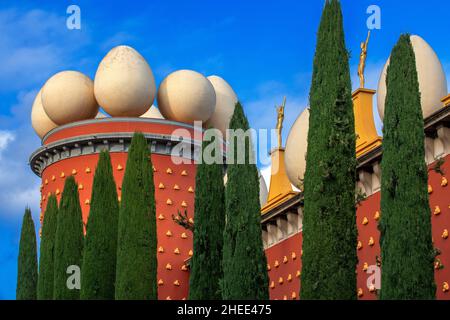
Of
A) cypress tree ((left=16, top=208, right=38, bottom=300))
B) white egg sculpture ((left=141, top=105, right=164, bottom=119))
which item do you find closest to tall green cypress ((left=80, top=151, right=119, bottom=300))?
cypress tree ((left=16, top=208, right=38, bottom=300))

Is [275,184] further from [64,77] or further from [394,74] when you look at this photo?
[394,74]

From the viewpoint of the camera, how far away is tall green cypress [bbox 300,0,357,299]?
1652cm

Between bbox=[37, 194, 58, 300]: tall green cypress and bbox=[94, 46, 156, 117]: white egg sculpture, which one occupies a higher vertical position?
bbox=[94, 46, 156, 117]: white egg sculpture

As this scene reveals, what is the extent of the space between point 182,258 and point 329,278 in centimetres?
1437

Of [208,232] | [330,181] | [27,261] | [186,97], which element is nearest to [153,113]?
[186,97]

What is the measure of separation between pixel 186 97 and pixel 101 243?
9403 millimetres

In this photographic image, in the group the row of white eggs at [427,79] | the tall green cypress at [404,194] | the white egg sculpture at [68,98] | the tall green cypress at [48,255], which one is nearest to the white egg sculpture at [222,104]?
the white egg sculpture at [68,98]

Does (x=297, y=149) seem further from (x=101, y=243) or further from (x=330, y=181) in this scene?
(x=330, y=181)

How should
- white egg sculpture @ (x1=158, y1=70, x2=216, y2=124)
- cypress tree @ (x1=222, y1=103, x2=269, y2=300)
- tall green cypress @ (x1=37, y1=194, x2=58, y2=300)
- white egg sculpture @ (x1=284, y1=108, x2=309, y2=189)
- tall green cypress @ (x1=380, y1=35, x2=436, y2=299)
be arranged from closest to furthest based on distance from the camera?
1. tall green cypress @ (x1=380, y1=35, x2=436, y2=299)
2. cypress tree @ (x1=222, y1=103, x2=269, y2=300)
3. white egg sculpture @ (x1=284, y1=108, x2=309, y2=189)
4. tall green cypress @ (x1=37, y1=194, x2=58, y2=300)
5. white egg sculpture @ (x1=158, y1=70, x2=216, y2=124)

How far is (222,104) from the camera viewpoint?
34.0 metres

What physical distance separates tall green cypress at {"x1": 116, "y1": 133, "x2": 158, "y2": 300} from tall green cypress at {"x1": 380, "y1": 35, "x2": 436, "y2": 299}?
693 centimetres

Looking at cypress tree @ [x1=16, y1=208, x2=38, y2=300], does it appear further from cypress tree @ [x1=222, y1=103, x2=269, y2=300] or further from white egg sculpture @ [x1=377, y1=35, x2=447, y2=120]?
white egg sculpture @ [x1=377, y1=35, x2=447, y2=120]

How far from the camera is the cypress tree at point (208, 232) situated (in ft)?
68.8
